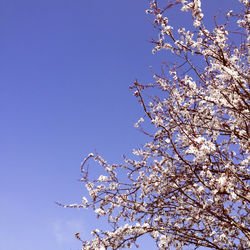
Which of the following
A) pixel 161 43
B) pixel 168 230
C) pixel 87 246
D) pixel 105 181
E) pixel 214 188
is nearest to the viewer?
pixel 214 188

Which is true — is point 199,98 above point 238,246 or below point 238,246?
above

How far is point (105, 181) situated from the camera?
19.4 ft

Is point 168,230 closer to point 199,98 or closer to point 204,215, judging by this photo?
point 204,215

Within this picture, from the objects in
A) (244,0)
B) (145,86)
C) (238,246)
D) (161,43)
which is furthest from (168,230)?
(244,0)

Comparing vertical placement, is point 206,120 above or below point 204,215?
above

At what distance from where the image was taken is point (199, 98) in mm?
5164

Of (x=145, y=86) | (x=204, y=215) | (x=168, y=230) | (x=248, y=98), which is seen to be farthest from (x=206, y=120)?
(x=168, y=230)

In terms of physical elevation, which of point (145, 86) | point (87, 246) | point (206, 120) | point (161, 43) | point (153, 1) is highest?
point (153, 1)

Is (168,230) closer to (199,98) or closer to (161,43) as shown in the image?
(199,98)

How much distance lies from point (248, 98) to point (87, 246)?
377 cm

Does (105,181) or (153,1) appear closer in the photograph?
(153,1)

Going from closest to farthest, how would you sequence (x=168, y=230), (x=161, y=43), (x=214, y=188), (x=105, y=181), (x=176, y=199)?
(x=214, y=188) < (x=168, y=230) < (x=176, y=199) < (x=161, y=43) < (x=105, y=181)

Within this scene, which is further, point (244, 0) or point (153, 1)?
point (244, 0)

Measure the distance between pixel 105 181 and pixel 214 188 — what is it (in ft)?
9.37
